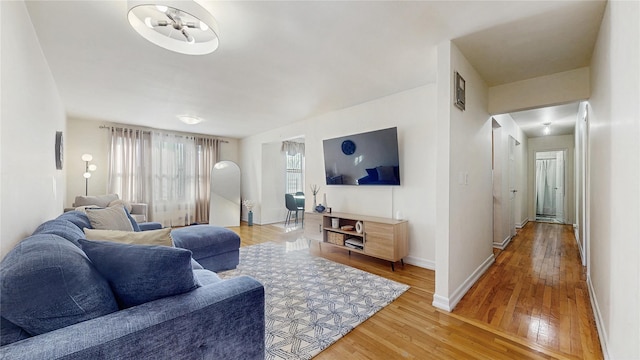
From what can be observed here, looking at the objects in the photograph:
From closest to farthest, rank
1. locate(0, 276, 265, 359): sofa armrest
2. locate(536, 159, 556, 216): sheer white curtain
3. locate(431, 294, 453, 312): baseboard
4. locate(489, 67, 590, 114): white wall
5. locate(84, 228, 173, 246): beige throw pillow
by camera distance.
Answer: locate(0, 276, 265, 359): sofa armrest, locate(84, 228, 173, 246): beige throw pillow, locate(431, 294, 453, 312): baseboard, locate(489, 67, 590, 114): white wall, locate(536, 159, 556, 216): sheer white curtain

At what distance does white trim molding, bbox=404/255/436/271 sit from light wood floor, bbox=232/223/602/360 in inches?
3.8

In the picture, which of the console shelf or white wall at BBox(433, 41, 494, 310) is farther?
the console shelf

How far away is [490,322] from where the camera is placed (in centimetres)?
198

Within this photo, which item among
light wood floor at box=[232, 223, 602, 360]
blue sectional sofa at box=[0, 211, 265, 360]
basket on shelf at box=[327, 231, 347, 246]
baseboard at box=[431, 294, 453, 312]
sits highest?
blue sectional sofa at box=[0, 211, 265, 360]

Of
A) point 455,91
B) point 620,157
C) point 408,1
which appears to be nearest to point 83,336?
point 408,1

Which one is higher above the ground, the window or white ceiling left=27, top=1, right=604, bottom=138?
white ceiling left=27, top=1, right=604, bottom=138

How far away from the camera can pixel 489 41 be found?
7.09ft

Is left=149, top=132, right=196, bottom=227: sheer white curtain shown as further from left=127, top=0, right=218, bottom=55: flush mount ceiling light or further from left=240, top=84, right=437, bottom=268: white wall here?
left=127, top=0, right=218, bottom=55: flush mount ceiling light

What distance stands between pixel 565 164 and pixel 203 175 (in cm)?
921

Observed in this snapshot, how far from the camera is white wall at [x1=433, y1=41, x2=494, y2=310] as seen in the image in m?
2.19

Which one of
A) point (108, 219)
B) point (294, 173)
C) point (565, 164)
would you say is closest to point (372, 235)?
point (108, 219)

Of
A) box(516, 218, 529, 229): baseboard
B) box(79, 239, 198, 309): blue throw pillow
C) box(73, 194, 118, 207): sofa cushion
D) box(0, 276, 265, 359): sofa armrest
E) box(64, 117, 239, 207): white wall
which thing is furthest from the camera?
box(516, 218, 529, 229): baseboard

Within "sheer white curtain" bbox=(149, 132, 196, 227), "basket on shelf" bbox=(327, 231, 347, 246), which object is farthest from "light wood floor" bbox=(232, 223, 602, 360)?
"sheer white curtain" bbox=(149, 132, 196, 227)

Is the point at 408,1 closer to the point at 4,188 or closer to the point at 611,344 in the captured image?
the point at 611,344
